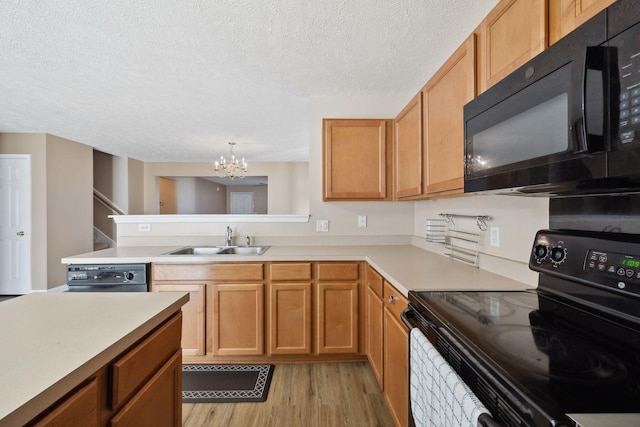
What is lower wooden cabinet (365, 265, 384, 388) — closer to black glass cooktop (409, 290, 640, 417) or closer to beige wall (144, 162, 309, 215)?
black glass cooktop (409, 290, 640, 417)

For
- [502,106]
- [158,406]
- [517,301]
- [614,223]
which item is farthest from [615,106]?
[158,406]

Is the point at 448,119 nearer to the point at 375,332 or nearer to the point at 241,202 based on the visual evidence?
the point at 375,332

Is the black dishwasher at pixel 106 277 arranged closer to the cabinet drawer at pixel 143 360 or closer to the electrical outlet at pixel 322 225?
the cabinet drawer at pixel 143 360

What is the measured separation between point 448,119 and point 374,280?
1082 millimetres

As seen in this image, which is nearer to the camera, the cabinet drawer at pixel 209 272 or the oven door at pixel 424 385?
the oven door at pixel 424 385

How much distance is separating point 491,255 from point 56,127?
16.5 ft

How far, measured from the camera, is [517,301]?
41.5 inches

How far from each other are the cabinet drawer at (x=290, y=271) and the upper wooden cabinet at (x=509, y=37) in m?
1.55

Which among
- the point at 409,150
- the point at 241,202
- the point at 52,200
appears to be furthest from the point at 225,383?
the point at 241,202

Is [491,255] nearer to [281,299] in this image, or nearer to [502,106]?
[502,106]

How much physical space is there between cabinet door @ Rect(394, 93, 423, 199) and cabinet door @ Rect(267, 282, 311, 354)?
1.04 meters

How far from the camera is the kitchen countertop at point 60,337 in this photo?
501mm

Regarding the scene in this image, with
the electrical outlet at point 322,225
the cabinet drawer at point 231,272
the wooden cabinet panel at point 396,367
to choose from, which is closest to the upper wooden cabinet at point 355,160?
the electrical outlet at point 322,225

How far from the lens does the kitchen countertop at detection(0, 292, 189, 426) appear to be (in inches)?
19.7
